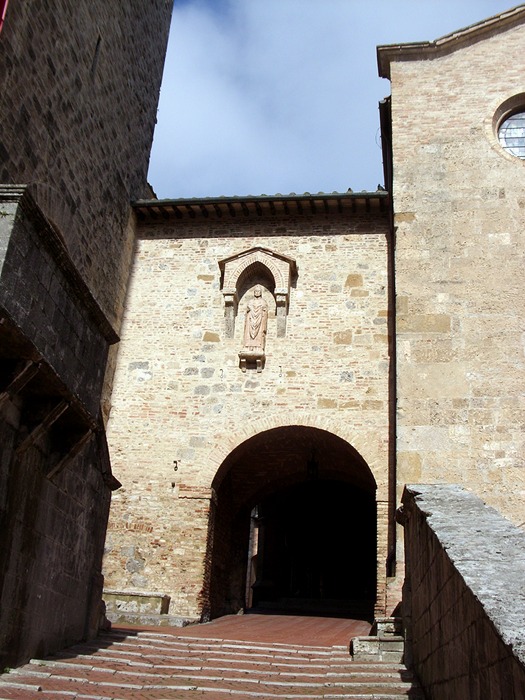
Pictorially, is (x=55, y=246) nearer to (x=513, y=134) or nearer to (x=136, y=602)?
(x=136, y=602)

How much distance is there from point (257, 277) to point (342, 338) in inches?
81.0

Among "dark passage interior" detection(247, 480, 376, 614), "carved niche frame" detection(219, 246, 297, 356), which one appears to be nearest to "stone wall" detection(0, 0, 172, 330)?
"carved niche frame" detection(219, 246, 297, 356)

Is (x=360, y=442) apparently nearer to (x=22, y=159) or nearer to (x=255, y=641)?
(x=255, y=641)

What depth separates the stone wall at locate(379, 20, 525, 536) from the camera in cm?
998

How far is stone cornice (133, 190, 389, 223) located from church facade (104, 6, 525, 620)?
1.6 inches

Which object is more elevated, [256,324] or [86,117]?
[86,117]

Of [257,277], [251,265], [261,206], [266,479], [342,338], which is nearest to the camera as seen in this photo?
[342,338]

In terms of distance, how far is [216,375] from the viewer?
1274cm

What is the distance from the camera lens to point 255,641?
28.3 feet

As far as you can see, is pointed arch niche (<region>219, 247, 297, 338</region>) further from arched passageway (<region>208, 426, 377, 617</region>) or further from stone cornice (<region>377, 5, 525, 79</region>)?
stone cornice (<region>377, 5, 525, 79</region>)

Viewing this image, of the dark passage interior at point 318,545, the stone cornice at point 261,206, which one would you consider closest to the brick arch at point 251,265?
the stone cornice at point 261,206

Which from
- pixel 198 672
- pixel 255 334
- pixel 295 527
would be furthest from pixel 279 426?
pixel 295 527

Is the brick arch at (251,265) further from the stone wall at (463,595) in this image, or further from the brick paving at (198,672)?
the stone wall at (463,595)

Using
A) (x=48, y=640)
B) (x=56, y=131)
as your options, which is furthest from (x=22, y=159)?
(x=48, y=640)
